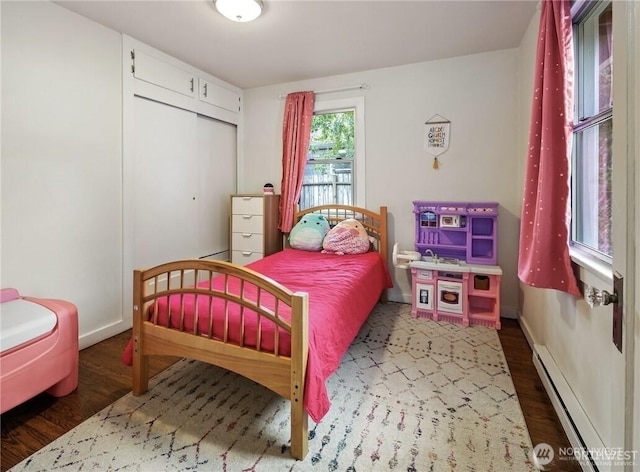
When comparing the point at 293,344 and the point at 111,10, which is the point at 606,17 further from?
the point at 111,10

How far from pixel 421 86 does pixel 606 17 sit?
1.78m

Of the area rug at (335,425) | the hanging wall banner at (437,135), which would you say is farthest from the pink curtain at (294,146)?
the area rug at (335,425)

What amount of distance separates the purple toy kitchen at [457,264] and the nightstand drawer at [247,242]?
169cm

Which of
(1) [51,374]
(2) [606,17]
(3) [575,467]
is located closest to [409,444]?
(3) [575,467]

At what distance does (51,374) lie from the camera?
1.69 meters

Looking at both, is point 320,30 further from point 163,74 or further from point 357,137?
point 163,74

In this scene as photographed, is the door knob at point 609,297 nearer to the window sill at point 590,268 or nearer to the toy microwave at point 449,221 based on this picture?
the window sill at point 590,268

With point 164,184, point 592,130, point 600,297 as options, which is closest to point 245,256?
point 164,184

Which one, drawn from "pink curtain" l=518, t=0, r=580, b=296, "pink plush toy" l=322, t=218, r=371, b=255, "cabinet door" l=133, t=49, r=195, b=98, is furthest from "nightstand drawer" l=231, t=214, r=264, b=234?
"pink curtain" l=518, t=0, r=580, b=296

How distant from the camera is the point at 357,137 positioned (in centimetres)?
345

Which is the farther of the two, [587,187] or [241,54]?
[241,54]

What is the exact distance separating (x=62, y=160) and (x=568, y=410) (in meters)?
3.38

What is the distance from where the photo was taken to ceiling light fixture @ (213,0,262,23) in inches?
82.6

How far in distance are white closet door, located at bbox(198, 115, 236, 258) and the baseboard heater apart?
3.25m
